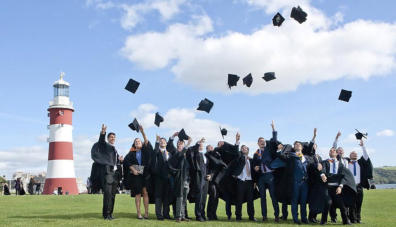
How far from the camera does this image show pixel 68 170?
121 ft

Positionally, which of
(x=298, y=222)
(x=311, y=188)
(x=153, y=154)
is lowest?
(x=298, y=222)

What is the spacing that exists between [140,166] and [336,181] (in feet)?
16.8

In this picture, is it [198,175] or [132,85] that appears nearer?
[198,175]

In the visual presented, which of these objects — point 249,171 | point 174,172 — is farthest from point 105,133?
point 249,171

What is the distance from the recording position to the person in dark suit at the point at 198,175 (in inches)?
462

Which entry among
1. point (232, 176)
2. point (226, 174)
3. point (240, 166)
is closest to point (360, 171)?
point (240, 166)

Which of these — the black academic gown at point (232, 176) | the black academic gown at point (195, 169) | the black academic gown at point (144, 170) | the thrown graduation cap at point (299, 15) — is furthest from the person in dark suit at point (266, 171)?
the thrown graduation cap at point (299, 15)

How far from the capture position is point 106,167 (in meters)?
11.4

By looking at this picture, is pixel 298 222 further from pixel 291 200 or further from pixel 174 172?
pixel 174 172

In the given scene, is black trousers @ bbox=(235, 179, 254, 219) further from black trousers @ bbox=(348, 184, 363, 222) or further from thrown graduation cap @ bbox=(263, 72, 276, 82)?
thrown graduation cap @ bbox=(263, 72, 276, 82)

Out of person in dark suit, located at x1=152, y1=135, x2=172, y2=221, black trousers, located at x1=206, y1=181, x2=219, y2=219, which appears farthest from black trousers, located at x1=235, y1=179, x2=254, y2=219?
person in dark suit, located at x1=152, y1=135, x2=172, y2=221

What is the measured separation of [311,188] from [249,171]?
5.67ft

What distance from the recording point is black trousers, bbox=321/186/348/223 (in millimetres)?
11008

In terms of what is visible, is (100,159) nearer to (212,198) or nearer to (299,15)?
(212,198)
